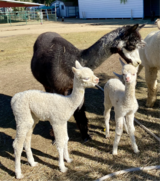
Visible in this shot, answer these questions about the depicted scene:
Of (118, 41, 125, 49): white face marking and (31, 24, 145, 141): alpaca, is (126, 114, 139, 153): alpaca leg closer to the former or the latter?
(31, 24, 145, 141): alpaca

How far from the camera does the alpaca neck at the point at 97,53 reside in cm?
339

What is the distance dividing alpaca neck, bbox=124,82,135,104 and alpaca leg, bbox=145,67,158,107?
2.02 m

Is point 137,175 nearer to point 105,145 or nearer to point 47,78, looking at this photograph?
point 105,145

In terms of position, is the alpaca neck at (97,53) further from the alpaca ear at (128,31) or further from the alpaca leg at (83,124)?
the alpaca leg at (83,124)

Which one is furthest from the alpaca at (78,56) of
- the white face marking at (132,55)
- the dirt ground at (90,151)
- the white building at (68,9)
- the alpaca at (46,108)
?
the white building at (68,9)

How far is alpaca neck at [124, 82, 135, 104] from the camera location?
290 centimetres

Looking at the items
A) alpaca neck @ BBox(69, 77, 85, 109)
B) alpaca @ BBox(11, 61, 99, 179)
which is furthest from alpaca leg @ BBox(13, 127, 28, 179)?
alpaca neck @ BBox(69, 77, 85, 109)

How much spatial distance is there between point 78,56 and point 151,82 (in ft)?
6.98

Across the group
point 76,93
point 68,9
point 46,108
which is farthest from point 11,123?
point 68,9

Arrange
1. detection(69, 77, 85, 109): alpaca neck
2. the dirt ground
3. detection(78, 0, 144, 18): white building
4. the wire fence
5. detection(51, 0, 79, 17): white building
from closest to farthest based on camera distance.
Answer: detection(69, 77, 85, 109): alpaca neck
the dirt ground
detection(78, 0, 144, 18): white building
the wire fence
detection(51, 0, 79, 17): white building

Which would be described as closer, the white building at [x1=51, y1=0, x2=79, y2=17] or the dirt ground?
the dirt ground

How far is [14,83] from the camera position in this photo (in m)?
7.25

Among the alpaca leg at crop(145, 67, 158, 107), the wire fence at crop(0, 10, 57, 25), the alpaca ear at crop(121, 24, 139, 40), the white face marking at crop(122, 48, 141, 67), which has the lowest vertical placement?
the alpaca leg at crop(145, 67, 158, 107)

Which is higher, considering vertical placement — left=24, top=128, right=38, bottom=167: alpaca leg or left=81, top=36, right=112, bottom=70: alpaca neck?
left=81, top=36, right=112, bottom=70: alpaca neck
